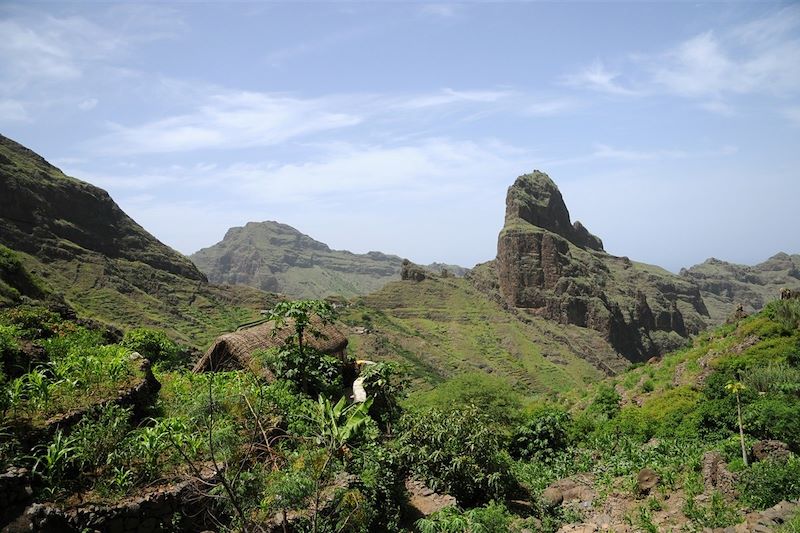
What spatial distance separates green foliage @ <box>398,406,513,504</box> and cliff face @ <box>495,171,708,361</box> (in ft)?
381

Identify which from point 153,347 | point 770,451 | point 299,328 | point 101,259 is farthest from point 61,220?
point 770,451

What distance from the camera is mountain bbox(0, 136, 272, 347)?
70312mm

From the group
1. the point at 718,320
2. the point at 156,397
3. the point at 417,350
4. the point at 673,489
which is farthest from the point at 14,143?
the point at 718,320

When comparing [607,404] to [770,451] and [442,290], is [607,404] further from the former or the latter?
[442,290]

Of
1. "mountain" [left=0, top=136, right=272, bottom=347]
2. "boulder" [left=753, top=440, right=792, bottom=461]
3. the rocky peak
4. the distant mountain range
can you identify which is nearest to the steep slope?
the distant mountain range

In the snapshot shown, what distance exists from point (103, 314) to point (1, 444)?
2676 inches

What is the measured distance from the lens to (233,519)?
279 inches

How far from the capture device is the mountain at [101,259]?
7031cm

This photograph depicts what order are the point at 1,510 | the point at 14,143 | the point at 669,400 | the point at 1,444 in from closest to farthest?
the point at 1,510, the point at 1,444, the point at 669,400, the point at 14,143

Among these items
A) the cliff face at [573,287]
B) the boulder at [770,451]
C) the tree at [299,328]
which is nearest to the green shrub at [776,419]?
the boulder at [770,451]

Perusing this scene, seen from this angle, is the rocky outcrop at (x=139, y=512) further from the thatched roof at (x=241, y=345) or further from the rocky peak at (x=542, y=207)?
the rocky peak at (x=542, y=207)

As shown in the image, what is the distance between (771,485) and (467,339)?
9676 centimetres

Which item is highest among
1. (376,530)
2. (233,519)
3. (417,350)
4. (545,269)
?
(545,269)

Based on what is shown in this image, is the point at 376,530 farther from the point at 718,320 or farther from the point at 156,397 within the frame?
the point at 718,320
